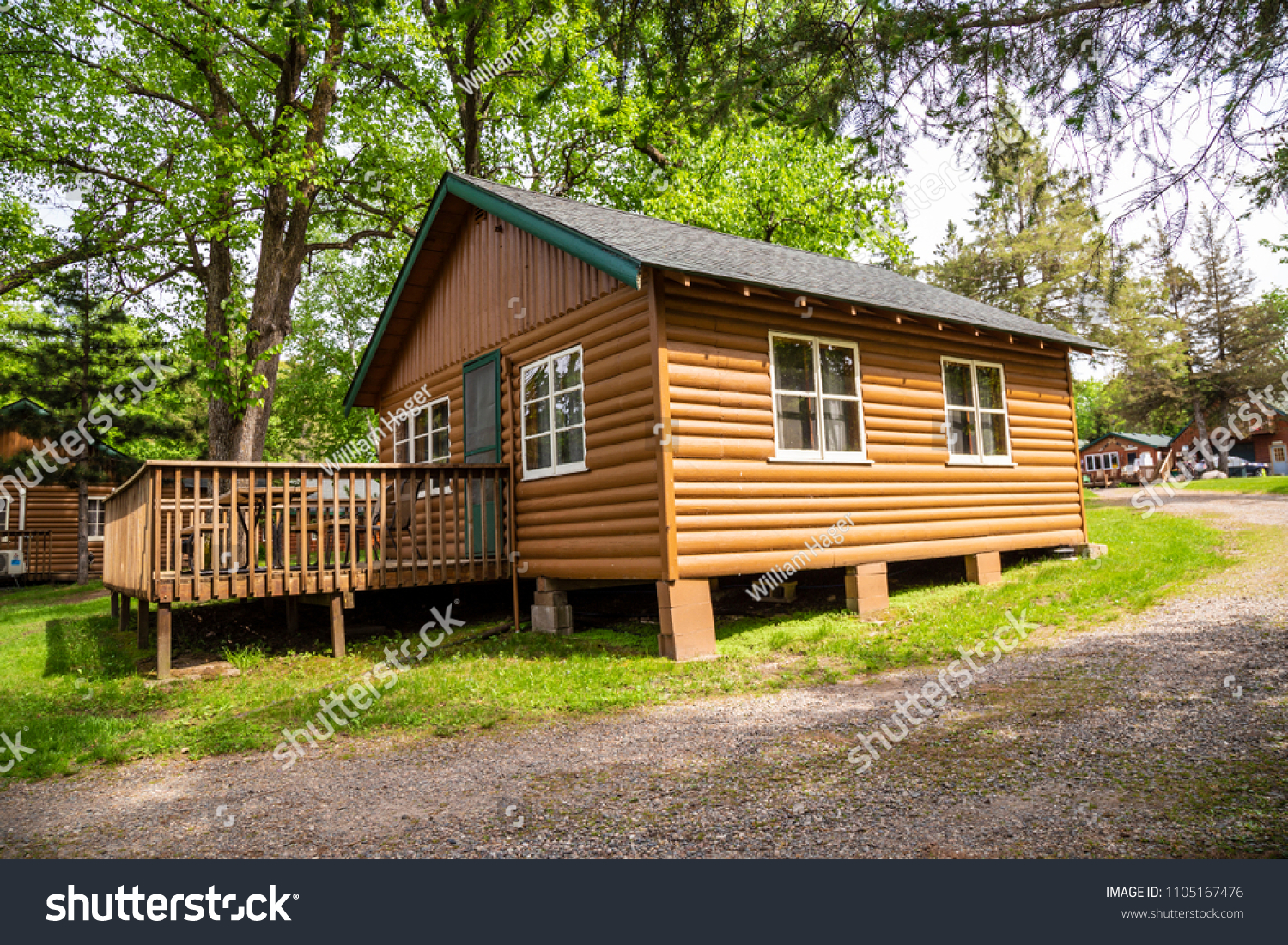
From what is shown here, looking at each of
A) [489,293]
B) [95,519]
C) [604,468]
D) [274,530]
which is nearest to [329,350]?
[95,519]

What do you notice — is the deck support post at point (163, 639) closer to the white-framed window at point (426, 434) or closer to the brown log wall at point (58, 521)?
the white-framed window at point (426, 434)

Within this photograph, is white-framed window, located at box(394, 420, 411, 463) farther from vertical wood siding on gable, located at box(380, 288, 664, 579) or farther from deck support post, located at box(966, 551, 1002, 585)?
deck support post, located at box(966, 551, 1002, 585)

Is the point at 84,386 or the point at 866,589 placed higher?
the point at 84,386

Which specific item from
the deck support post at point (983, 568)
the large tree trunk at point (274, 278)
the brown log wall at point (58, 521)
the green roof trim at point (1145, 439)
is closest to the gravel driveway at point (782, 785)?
the deck support post at point (983, 568)

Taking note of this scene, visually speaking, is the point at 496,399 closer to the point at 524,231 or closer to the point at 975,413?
the point at 524,231

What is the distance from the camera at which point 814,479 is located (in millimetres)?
9836

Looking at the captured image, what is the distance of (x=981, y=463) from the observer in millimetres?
12156

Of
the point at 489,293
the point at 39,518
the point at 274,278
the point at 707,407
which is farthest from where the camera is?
the point at 39,518

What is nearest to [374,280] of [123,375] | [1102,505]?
[123,375]

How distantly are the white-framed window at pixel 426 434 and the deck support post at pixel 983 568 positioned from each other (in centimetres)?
823

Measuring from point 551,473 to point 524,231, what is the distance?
3.41 m

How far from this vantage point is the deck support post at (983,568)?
11941 millimetres

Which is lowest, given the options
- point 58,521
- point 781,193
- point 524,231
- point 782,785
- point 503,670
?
point 782,785

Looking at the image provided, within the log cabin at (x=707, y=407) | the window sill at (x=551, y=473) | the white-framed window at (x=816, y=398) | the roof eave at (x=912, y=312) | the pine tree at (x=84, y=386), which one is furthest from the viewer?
the pine tree at (x=84, y=386)
